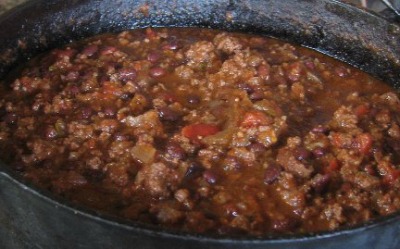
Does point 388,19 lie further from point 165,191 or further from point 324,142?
point 165,191

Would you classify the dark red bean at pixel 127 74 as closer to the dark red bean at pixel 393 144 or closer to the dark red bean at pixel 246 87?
the dark red bean at pixel 246 87

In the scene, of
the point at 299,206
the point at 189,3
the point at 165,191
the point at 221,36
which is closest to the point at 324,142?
the point at 299,206

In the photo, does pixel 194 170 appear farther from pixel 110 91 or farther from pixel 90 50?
pixel 90 50

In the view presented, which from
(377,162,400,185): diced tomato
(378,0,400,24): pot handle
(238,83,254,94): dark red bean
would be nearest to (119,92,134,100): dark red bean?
(238,83,254,94): dark red bean

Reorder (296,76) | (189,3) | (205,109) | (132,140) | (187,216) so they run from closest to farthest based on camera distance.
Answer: (187,216)
(132,140)
(205,109)
(296,76)
(189,3)

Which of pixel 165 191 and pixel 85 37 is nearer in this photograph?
pixel 165 191

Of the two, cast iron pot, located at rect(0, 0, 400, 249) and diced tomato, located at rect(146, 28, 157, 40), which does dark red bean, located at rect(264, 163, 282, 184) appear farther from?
diced tomato, located at rect(146, 28, 157, 40)

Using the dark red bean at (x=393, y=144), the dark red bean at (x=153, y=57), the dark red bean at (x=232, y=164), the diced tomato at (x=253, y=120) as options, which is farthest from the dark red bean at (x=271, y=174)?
the dark red bean at (x=153, y=57)
